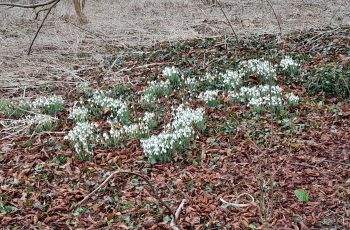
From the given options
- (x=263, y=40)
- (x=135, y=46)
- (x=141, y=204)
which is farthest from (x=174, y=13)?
(x=141, y=204)

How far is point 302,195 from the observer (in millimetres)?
4047

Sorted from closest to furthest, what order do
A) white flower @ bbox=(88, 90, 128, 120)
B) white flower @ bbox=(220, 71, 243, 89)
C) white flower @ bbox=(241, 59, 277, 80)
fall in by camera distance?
1. white flower @ bbox=(88, 90, 128, 120)
2. white flower @ bbox=(220, 71, 243, 89)
3. white flower @ bbox=(241, 59, 277, 80)

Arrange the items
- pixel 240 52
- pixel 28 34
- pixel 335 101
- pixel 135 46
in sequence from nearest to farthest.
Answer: pixel 335 101 → pixel 240 52 → pixel 135 46 → pixel 28 34

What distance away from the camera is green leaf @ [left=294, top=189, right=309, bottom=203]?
402 cm

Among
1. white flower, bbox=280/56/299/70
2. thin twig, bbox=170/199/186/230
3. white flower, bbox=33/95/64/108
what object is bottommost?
thin twig, bbox=170/199/186/230

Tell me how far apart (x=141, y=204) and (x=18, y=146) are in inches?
86.7

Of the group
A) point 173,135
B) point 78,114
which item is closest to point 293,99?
point 173,135

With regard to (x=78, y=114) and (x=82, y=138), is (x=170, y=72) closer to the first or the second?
(x=78, y=114)

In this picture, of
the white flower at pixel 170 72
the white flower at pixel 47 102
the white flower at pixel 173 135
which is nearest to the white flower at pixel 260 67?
the white flower at pixel 170 72

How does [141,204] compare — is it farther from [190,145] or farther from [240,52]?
[240,52]

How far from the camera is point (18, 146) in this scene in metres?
5.60

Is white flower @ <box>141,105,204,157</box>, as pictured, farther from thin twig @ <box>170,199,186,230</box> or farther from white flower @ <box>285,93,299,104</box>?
white flower @ <box>285,93,299,104</box>

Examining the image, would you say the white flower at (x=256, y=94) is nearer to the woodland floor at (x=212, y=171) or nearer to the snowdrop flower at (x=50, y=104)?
the woodland floor at (x=212, y=171)

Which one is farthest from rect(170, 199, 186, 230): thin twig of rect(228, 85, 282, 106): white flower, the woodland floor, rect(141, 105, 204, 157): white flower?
rect(228, 85, 282, 106): white flower
